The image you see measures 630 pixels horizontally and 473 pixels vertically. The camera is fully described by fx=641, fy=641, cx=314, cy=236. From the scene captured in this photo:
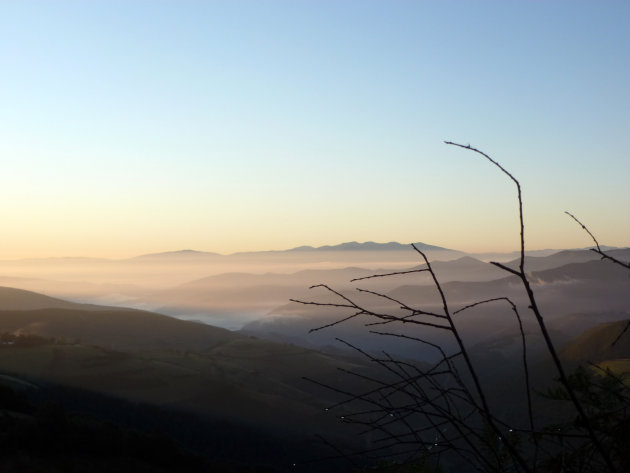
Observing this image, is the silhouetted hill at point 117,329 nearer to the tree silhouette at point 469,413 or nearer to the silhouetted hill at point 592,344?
the silhouetted hill at point 592,344

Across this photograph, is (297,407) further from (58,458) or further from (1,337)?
(58,458)

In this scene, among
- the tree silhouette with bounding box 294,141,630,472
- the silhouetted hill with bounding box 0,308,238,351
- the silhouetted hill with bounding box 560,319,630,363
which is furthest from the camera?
the silhouetted hill with bounding box 0,308,238,351

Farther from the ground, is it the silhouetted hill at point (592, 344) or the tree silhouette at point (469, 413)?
the tree silhouette at point (469, 413)

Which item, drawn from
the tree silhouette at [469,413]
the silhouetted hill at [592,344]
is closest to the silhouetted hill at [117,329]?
the silhouetted hill at [592,344]

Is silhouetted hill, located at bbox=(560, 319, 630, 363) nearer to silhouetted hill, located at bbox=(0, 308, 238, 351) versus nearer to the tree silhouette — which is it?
silhouetted hill, located at bbox=(0, 308, 238, 351)

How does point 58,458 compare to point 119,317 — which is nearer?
point 58,458

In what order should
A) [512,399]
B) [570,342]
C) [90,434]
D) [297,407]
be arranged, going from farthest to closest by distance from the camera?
1. [570,342]
2. [512,399]
3. [297,407]
4. [90,434]

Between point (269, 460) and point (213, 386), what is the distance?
94.0 feet

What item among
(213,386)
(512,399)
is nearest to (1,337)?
(213,386)

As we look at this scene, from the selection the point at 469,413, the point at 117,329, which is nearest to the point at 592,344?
the point at 117,329

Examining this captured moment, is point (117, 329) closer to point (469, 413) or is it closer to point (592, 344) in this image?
point (592, 344)

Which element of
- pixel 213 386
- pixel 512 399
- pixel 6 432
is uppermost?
pixel 6 432

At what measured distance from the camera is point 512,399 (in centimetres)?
13975

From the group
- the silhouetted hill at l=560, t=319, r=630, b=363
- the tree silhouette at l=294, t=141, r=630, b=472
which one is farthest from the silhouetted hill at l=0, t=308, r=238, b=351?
the tree silhouette at l=294, t=141, r=630, b=472
